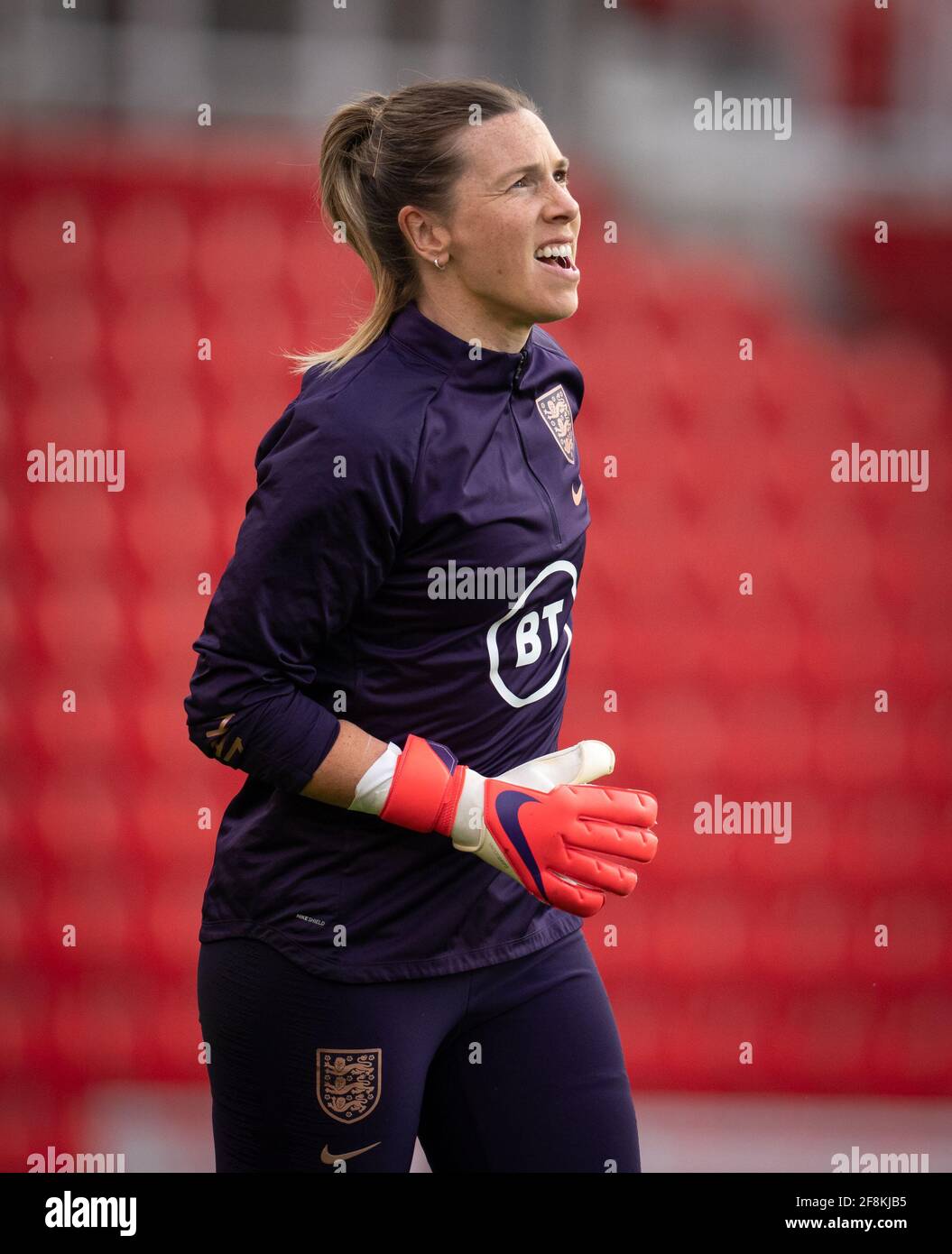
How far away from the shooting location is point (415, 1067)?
4.95ft

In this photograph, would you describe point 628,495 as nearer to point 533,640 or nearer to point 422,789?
point 533,640

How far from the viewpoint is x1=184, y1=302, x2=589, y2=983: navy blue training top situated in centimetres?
141

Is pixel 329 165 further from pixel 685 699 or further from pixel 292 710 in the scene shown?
pixel 685 699

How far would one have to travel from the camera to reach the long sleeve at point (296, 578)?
1393mm
